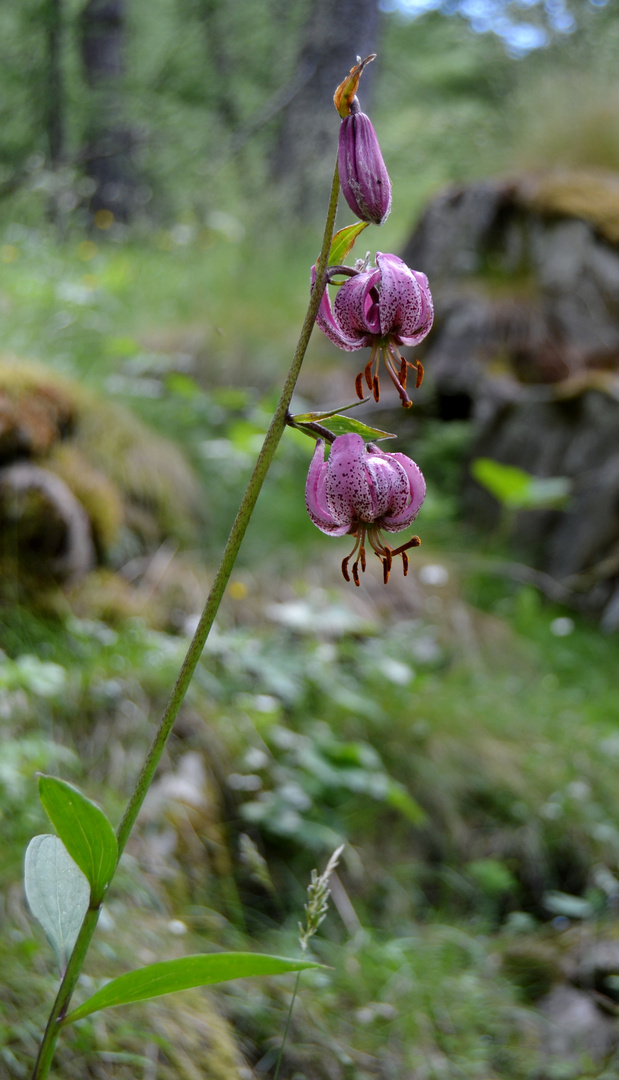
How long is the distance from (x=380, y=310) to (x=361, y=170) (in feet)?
0.37

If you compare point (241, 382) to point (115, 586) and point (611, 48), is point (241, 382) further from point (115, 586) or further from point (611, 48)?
point (611, 48)

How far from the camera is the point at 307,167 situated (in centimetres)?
505

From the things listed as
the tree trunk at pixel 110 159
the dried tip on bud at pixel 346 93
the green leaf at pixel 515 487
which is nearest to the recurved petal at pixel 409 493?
the dried tip on bud at pixel 346 93

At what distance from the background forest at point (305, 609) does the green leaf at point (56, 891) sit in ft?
1.37

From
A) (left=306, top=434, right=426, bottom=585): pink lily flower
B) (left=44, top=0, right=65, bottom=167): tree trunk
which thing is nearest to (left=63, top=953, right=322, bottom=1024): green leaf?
(left=306, top=434, right=426, bottom=585): pink lily flower

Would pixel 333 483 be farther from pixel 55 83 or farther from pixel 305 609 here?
pixel 55 83

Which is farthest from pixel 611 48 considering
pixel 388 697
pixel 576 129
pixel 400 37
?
pixel 388 697

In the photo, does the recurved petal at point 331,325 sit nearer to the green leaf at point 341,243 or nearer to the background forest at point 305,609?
the green leaf at point 341,243

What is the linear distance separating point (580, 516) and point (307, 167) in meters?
3.02

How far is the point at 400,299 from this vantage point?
27.8 inches

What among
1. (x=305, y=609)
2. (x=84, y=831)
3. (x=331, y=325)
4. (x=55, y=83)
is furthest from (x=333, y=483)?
(x=55, y=83)

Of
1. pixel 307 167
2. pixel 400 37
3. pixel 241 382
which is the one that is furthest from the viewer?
pixel 400 37

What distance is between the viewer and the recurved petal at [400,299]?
0.70m

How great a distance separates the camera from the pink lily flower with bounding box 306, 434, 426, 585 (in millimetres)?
718
